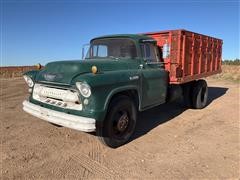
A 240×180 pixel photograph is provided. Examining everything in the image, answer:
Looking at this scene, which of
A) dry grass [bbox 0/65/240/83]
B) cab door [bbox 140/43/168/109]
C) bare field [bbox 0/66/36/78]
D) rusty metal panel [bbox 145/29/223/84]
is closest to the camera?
cab door [bbox 140/43/168/109]

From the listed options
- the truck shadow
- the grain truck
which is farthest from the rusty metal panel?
the truck shadow

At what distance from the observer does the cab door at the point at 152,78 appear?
5.68 metres

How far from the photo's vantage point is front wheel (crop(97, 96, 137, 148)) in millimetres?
4656

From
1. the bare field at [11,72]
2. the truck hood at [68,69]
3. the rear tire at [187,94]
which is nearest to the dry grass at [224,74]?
the bare field at [11,72]

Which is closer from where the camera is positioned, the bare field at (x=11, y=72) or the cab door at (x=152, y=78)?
the cab door at (x=152, y=78)

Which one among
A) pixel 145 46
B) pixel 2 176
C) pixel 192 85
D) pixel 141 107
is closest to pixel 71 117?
pixel 2 176

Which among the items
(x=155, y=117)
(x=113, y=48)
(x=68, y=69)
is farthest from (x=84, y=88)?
(x=155, y=117)

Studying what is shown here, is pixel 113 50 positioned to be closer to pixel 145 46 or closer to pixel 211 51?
pixel 145 46

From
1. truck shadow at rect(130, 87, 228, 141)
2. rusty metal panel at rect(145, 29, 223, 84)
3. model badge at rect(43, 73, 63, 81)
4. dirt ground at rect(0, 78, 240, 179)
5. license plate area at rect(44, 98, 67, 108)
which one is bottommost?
dirt ground at rect(0, 78, 240, 179)

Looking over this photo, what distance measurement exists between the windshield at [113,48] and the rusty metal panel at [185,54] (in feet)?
4.66

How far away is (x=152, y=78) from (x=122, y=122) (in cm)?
146

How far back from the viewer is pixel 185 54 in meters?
7.28

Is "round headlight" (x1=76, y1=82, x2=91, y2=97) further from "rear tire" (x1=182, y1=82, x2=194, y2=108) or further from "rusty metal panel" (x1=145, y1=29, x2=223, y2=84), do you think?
"rear tire" (x1=182, y1=82, x2=194, y2=108)

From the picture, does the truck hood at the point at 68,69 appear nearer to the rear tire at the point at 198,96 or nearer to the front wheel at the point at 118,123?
the front wheel at the point at 118,123
